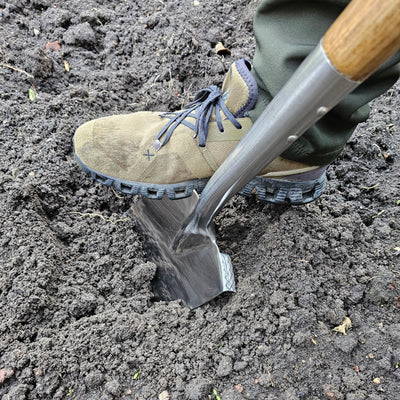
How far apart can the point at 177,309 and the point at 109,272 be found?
32cm

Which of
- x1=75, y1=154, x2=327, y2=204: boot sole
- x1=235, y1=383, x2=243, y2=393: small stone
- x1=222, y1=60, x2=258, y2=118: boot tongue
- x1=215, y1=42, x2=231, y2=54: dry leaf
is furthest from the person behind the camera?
x1=215, y1=42, x2=231, y2=54: dry leaf

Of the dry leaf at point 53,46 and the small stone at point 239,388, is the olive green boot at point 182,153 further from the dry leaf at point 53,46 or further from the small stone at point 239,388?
the dry leaf at point 53,46

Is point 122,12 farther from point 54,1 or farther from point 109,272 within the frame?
point 109,272

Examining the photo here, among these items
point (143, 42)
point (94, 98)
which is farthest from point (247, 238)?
point (143, 42)

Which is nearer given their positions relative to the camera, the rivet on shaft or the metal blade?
the rivet on shaft

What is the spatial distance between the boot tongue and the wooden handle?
1.81 ft

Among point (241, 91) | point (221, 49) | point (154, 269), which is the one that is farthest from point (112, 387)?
point (221, 49)

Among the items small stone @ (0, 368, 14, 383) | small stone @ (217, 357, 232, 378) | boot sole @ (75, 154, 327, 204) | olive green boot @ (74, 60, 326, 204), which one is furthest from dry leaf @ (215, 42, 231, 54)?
small stone @ (0, 368, 14, 383)

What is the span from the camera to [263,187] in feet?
4.44

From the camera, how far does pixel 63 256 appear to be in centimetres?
144

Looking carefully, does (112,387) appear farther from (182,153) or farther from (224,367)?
(182,153)

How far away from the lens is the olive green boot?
4.28ft

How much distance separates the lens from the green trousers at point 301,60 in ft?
3.52

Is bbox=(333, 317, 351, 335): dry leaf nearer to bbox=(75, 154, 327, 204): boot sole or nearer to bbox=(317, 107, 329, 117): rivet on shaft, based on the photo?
bbox=(75, 154, 327, 204): boot sole
